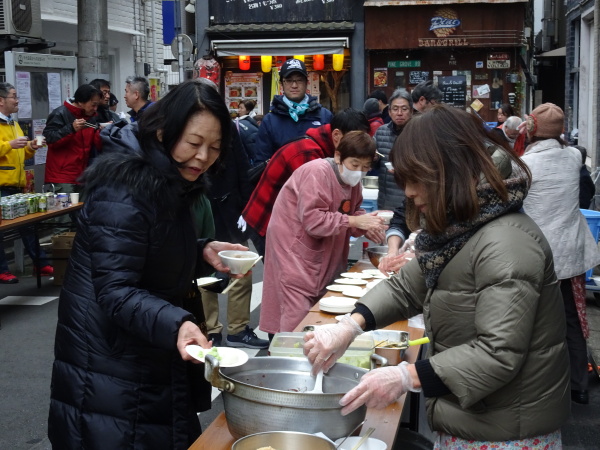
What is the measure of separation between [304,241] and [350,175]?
0.50m

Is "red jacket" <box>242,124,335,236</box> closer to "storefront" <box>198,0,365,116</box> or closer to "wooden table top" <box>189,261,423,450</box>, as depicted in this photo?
"wooden table top" <box>189,261,423,450</box>

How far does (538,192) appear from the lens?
5703 millimetres

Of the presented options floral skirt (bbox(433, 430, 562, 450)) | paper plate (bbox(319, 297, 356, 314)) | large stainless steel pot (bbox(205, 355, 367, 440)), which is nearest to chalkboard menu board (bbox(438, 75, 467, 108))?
paper plate (bbox(319, 297, 356, 314))

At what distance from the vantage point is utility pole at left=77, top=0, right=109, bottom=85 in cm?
1315

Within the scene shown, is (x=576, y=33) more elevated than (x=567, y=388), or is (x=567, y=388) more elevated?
(x=576, y=33)

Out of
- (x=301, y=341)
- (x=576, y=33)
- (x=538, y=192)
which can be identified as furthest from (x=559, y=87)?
(x=301, y=341)

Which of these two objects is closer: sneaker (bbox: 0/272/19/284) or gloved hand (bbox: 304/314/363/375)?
gloved hand (bbox: 304/314/363/375)

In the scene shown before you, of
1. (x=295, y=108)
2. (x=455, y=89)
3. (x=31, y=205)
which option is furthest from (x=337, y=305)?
(x=455, y=89)

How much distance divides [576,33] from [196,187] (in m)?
14.3

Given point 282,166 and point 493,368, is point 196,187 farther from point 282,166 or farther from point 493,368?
point 282,166

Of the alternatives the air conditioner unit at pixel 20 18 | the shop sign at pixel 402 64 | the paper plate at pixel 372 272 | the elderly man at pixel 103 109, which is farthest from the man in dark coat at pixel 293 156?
the shop sign at pixel 402 64

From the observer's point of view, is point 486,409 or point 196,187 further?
point 196,187

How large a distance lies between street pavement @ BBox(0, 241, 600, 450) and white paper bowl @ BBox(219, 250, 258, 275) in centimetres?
203

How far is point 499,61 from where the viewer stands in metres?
18.9
